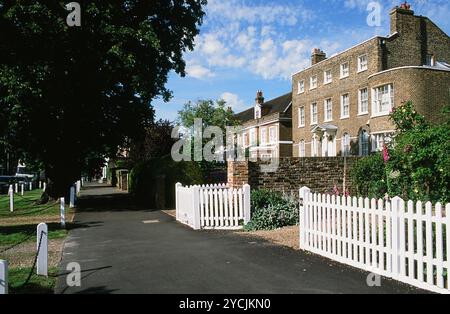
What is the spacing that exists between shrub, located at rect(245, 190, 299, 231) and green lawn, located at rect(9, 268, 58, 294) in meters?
5.94

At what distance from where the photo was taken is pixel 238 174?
1412cm

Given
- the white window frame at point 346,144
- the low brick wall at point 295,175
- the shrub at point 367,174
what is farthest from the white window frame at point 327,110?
the shrub at point 367,174

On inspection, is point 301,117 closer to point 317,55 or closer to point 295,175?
point 317,55

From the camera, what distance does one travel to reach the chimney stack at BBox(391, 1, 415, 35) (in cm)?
3116

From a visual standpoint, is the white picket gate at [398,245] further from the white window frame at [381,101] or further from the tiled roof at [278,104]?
the tiled roof at [278,104]

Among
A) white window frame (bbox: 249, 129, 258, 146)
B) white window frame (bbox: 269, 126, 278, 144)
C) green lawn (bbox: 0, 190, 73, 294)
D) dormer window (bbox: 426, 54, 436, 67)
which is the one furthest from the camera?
white window frame (bbox: 249, 129, 258, 146)

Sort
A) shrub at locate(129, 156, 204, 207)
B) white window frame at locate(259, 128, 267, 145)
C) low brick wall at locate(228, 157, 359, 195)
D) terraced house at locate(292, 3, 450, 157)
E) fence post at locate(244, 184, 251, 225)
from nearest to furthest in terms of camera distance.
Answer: fence post at locate(244, 184, 251, 225), low brick wall at locate(228, 157, 359, 195), shrub at locate(129, 156, 204, 207), terraced house at locate(292, 3, 450, 157), white window frame at locate(259, 128, 267, 145)

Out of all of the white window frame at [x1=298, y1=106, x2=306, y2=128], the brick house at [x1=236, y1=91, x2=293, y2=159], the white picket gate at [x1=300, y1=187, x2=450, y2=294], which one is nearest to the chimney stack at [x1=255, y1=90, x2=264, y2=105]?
the brick house at [x1=236, y1=91, x2=293, y2=159]

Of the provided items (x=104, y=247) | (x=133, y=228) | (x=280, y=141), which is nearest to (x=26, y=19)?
(x=133, y=228)

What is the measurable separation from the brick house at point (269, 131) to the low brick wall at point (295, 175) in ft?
81.6

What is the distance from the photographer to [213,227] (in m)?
12.5

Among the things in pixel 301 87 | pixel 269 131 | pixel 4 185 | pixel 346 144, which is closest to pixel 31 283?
pixel 346 144

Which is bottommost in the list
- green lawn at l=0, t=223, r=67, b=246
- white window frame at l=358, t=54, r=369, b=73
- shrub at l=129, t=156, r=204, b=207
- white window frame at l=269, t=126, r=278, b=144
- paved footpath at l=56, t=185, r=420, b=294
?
green lawn at l=0, t=223, r=67, b=246

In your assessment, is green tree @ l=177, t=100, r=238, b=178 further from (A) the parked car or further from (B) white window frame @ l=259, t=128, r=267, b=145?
(A) the parked car
